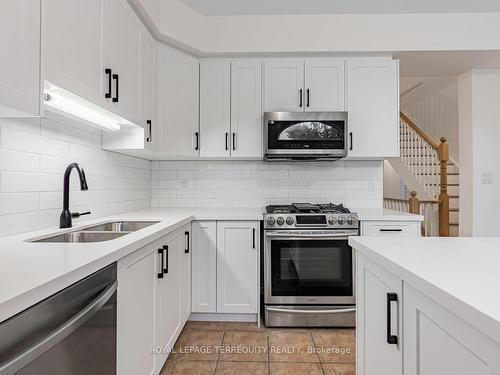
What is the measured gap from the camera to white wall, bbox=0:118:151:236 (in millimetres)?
1404

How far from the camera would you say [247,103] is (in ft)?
9.25

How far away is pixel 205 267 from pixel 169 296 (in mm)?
613

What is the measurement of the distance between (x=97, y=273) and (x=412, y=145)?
5.57m

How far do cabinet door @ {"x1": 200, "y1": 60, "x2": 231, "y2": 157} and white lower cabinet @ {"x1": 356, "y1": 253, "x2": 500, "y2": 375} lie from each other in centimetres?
183

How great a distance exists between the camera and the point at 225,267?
2.47 m

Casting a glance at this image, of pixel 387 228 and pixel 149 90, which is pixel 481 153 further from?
pixel 149 90

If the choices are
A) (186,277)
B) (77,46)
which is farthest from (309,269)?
(77,46)

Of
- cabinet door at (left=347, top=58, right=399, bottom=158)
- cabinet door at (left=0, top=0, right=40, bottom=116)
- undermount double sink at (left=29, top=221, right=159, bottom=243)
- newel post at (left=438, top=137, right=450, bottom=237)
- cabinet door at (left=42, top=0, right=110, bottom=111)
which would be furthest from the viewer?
newel post at (left=438, top=137, right=450, bottom=237)

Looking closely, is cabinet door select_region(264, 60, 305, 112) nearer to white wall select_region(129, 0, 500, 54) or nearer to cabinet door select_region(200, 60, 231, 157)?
white wall select_region(129, 0, 500, 54)

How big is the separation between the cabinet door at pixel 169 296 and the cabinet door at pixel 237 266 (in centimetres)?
40

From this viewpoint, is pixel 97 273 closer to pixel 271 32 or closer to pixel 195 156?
pixel 195 156

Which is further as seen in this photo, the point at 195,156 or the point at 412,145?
the point at 412,145

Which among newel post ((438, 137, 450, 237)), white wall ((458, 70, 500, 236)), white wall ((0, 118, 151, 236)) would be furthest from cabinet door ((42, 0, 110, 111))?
newel post ((438, 137, 450, 237))

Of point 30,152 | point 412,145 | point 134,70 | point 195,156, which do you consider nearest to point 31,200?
point 30,152
